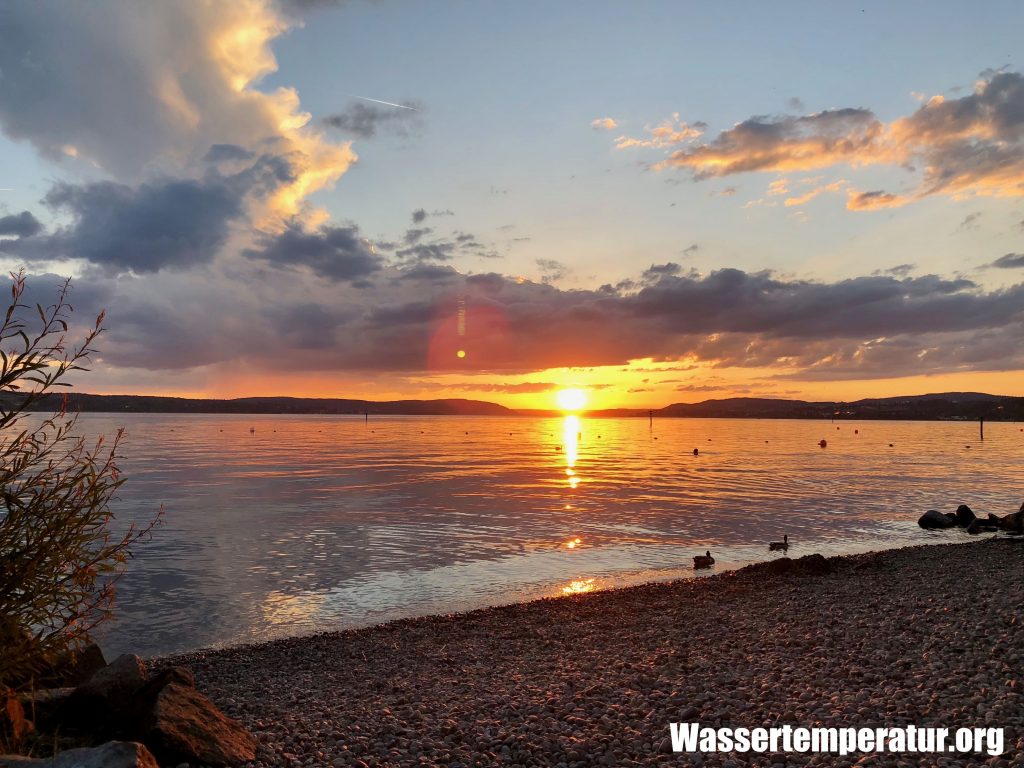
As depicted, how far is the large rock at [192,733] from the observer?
22.3 feet

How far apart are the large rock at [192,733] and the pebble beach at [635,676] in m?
0.42

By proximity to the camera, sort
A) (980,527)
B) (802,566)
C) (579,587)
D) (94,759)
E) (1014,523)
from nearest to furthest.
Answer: (94,759), (802,566), (579,587), (1014,523), (980,527)

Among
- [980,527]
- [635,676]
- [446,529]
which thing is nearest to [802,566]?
[635,676]

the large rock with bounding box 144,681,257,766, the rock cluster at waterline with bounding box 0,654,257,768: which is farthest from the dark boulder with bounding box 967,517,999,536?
the rock cluster at waterline with bounding box 0,654,257,768

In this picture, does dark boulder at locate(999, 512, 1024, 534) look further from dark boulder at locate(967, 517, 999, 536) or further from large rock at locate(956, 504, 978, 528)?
large rock at locate(956, 504, 978, 528)

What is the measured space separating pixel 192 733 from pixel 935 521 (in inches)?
1357

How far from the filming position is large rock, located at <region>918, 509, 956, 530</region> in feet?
102

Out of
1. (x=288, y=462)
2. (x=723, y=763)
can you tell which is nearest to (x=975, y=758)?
(x=723, y=763)

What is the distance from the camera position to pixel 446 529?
30.5 m

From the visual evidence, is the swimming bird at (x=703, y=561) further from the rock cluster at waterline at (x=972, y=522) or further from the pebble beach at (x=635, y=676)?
the rock cluster at waterline at (x=972, y=522)

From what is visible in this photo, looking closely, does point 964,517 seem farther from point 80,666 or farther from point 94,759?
point 94,759

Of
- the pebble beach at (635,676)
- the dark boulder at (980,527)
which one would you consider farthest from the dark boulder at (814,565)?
the dark boulder at (980,527)

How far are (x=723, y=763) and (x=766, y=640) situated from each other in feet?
17.7

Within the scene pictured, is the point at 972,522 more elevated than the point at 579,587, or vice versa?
the point at 972,522
